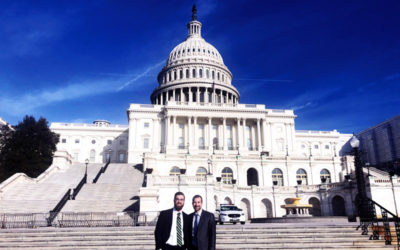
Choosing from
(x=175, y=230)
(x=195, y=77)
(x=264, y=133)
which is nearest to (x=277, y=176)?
(x=264, y=133)

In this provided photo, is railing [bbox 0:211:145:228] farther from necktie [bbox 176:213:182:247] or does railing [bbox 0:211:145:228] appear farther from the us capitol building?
necktie [bbox 176:213:182:247]

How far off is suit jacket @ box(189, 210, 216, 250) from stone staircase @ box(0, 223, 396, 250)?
24.3 feet

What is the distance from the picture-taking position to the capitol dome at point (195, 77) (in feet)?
323

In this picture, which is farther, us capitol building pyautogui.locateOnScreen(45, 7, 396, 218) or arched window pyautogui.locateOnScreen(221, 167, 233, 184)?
arched window pyautogui.locateOnScreen(221, 167, 233, 184)

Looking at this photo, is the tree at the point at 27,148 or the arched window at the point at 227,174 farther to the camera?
the arched window at the point at 227,174

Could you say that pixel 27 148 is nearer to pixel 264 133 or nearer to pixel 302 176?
pixel 302 176

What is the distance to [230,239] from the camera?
15.0m

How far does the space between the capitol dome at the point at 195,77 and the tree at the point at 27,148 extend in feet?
161

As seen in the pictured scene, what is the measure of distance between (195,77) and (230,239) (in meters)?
90.4

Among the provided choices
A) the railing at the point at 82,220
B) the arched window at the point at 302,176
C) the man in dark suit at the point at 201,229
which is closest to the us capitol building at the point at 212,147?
the arched window at the point at 302,176

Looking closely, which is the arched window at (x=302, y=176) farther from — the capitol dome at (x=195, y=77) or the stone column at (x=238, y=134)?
the capitol dome at (x=195, y=77)

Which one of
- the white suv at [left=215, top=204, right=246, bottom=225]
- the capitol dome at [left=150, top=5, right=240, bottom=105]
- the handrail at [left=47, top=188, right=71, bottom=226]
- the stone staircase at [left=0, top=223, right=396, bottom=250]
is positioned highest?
the capitol dome at [left=150, top=5, right=240, bottom=105]

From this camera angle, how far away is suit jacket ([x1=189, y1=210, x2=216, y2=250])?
284 inches

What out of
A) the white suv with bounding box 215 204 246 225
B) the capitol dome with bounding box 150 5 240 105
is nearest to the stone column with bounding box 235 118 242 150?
the capitol dome with bounding box 150 5 240 105
